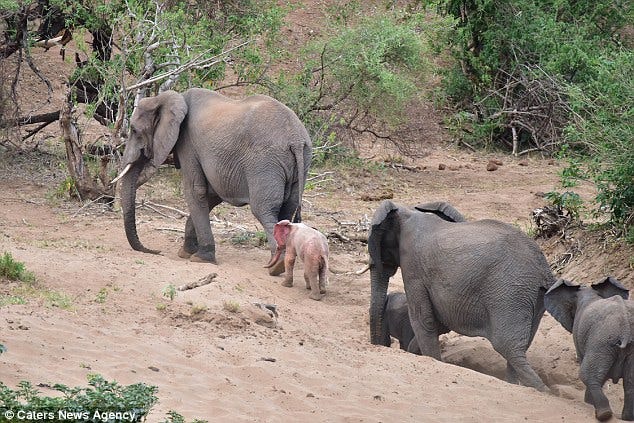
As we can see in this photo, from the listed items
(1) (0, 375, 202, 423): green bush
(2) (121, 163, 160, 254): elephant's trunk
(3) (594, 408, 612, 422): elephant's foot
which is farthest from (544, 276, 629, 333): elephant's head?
(2) (121, 163, 160, 254): elephant's trunk

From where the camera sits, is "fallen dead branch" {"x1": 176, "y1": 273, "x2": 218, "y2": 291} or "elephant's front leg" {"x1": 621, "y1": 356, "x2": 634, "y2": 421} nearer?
"elephant's front leg" {"x1": 621, "y1": 356, "x2": 634, "y2": 421}

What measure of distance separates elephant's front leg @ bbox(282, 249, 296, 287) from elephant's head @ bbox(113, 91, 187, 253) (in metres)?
1.66

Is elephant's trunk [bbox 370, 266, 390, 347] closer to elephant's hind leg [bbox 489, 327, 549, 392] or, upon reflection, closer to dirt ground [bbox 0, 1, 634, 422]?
dirt ground [bbox 0, 1, 634, 422]

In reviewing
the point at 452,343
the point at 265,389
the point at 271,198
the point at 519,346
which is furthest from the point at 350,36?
the point at 265,389

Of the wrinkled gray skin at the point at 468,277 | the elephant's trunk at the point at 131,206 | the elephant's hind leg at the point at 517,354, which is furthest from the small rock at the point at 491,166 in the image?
the elephant's hind leg at the point at 517,354

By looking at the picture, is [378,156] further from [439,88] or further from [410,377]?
[410,377]

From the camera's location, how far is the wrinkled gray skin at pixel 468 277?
28.3 ft

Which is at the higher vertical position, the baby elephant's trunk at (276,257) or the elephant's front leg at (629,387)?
the elephant's front leg at (629,387)

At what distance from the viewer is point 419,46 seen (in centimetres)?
1728

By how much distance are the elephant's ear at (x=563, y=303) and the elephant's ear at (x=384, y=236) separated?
5.23 feet

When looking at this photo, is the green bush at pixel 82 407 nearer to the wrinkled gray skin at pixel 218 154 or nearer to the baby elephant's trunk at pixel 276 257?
the baby elephant's trunk at pixel 276 257

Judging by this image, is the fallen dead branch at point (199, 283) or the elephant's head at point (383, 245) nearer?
the elephant's head at point (383, 245)

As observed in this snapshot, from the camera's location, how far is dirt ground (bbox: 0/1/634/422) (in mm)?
7168

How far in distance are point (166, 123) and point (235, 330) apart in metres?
4.22
